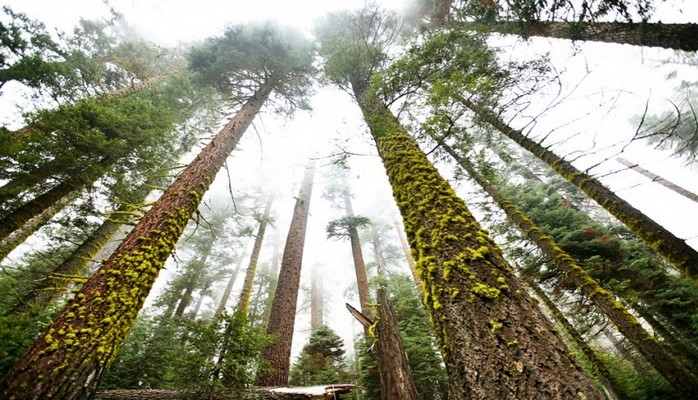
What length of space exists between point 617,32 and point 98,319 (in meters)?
10.2

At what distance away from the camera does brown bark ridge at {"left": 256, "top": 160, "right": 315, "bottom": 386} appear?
687 cm

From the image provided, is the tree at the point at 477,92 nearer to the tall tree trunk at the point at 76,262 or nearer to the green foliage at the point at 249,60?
the green foliage at the point at 249,60

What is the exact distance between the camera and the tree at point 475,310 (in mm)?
1488

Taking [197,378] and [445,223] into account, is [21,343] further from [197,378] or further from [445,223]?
[445,223]

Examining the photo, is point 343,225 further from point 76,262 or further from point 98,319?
point 98,319

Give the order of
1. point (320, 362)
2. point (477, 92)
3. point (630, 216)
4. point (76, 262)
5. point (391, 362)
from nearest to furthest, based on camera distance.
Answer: point (391, 362) → point (477, 92) → point (630, 216) → point (76, 262) → point (320, 362)

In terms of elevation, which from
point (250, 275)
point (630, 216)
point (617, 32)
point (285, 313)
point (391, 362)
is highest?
point (250, 275)

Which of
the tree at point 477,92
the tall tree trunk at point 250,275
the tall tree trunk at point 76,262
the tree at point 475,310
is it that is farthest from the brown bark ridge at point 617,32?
the tall tree trunk at point 250,275

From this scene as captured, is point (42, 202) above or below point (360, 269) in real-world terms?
below

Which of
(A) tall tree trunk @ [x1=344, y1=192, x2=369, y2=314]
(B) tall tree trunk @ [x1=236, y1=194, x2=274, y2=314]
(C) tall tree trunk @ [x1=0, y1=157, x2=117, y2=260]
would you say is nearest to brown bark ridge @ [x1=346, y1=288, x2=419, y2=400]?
(A) tall tree trunk @ [x1=344, y1=192, x2=369, y2=314]

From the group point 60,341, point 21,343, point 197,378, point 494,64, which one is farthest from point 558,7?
point 21,343

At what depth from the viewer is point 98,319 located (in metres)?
3.40

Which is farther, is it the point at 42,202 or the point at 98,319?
the point at 42,202

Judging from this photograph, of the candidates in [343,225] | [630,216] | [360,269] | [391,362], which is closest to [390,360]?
[391,362]
